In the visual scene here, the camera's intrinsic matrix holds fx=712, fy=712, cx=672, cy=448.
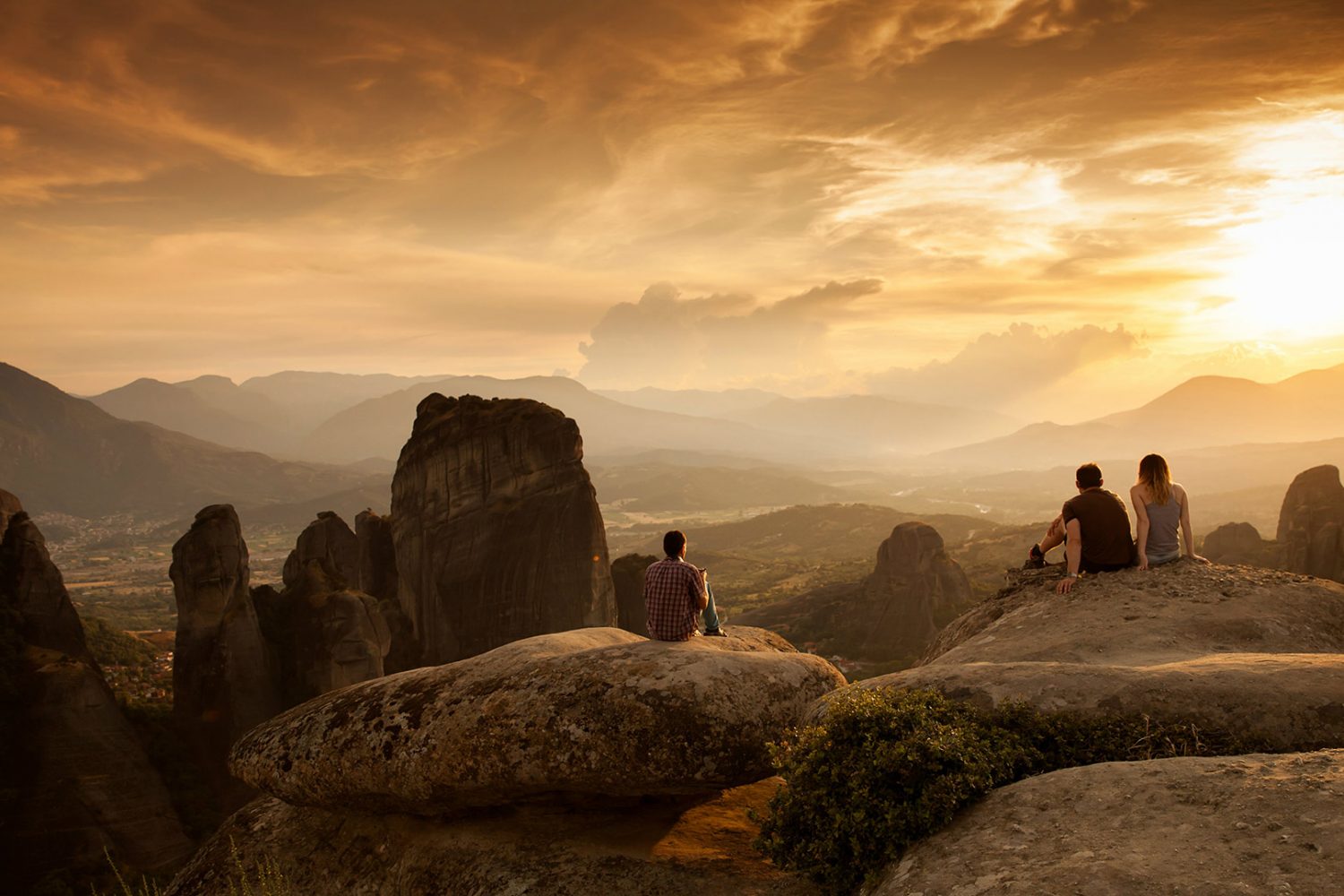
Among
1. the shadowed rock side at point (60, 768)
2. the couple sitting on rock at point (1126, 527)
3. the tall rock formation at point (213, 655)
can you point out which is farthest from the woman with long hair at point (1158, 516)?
the tall rock formation at point (213, 655)

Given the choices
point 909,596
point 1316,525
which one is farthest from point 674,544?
point 1316,525

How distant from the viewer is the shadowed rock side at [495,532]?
58.4 metres

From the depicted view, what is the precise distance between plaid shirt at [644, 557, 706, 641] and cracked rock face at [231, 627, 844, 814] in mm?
371

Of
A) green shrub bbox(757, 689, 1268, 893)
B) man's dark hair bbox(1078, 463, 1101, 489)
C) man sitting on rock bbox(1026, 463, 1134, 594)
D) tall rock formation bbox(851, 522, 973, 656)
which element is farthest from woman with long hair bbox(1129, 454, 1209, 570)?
tall rock formation bbox(851, 522, 973, 656)

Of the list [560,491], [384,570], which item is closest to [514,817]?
[560,491]

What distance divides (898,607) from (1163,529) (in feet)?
271

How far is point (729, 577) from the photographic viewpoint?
183500mm

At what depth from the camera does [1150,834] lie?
22.8 feet

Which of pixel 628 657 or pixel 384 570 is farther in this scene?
pixel 384 570

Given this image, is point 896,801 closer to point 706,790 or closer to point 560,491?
point 706,790

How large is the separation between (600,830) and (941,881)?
7231 mm

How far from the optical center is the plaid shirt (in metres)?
14.1

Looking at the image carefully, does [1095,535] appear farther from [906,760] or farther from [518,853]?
[518,853]

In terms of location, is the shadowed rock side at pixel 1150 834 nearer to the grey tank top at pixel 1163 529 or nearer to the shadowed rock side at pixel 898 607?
the grey tank top at pixel 1163 529
